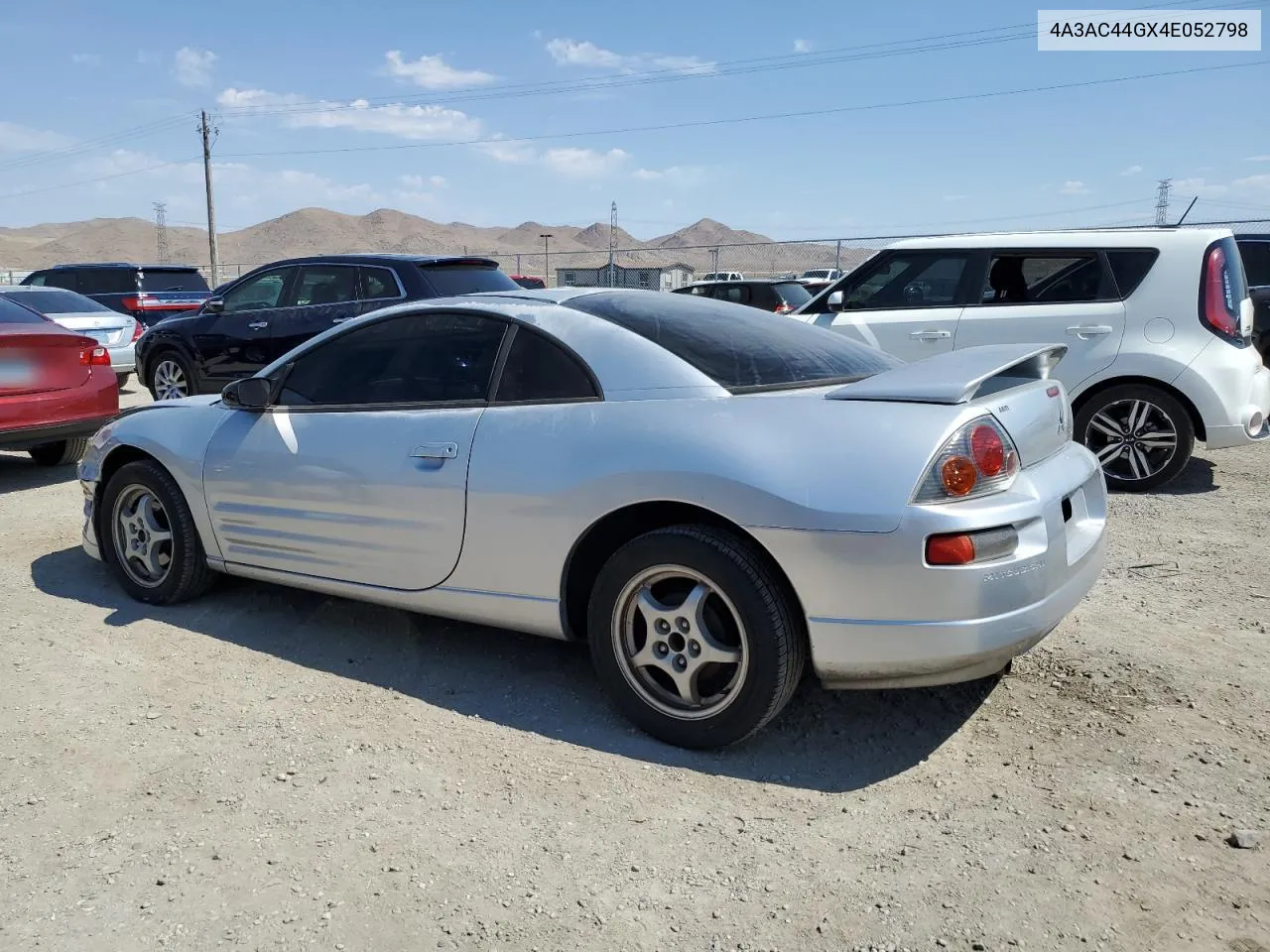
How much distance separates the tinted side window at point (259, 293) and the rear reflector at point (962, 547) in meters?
8.11

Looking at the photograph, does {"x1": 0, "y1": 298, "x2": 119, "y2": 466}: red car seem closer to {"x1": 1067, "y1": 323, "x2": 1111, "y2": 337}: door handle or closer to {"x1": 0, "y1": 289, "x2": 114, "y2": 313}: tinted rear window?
{"x1": 0, "y1": 289, "x2": 114, "y2": 313}: tinted rear window

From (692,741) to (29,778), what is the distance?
209cm

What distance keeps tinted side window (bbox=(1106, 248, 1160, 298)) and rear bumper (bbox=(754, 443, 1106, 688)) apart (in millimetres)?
4320

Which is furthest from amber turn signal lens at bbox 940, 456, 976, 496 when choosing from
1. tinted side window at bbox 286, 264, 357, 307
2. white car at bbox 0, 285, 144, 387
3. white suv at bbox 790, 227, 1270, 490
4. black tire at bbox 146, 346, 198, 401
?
white car at bbox 0, 285, 144, 387

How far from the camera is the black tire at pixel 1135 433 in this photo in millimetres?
6267

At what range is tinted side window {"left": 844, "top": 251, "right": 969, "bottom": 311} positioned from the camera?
23.1 ft

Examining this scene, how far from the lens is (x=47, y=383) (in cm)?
695

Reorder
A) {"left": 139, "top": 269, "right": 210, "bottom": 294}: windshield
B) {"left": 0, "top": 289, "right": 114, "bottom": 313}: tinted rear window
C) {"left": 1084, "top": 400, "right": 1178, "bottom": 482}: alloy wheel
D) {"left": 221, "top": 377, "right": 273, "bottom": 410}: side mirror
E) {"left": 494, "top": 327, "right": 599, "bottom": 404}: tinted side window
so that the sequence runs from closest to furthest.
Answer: {"left": 494, "top": 327, "right": 599, "bottom": 404}: tinted side window < {"left": 221, "top": 377, "right": 273, "bottom": 410}: side mirror < {"left": 1084, "top": 400, "right": 1178, "bottom": 482}: alloy wheel < {"left": 0, "top": 289, "right": 114, "bottom": 313}: tinted rear window < {"left": 139, "top": 269, "right": 210, "bottom": 294}: windshield

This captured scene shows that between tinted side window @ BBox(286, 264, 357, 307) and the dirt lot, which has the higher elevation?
tinted side window @ BBox(286, 264, 357, 307)

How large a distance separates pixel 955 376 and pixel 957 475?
445 millimetres

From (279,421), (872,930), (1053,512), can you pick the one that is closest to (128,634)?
(279,421)

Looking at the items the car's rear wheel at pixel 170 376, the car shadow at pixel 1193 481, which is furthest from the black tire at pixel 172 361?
the car shadow at pixel 1193 481

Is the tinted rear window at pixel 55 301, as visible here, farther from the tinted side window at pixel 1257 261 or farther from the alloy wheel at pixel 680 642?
the tinted side window at pixel 1257 261

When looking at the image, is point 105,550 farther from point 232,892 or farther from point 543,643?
point 232,892
